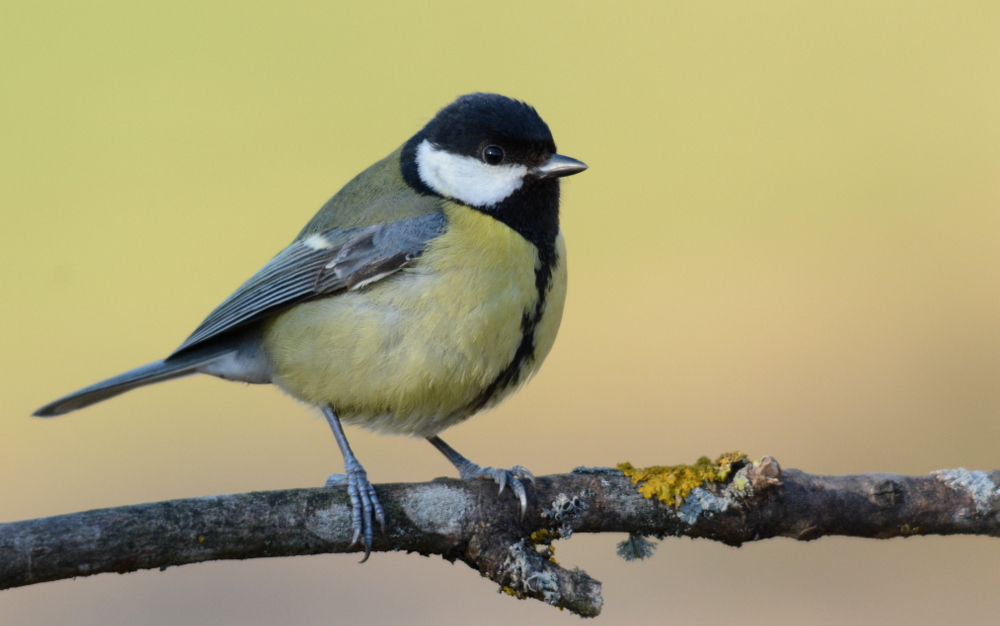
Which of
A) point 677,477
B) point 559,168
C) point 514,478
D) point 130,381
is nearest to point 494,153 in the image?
point 559,168

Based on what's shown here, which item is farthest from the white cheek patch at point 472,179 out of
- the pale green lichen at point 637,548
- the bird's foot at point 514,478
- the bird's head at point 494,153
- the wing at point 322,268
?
the pale green lichen at point 637,548

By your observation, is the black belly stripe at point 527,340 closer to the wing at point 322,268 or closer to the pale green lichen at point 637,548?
the wing at point 322,268

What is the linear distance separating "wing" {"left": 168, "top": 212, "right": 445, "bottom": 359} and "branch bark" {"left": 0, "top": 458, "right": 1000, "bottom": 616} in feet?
2.32

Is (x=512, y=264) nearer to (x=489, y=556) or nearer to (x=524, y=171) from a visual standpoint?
(x=524, y=171)

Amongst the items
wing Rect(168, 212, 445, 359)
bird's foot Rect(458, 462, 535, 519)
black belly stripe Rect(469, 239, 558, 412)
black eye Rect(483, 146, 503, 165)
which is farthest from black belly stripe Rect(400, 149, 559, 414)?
bird's foot Rect(458, 462, 535, 519)

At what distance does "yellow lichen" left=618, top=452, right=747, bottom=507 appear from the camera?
2096 mm

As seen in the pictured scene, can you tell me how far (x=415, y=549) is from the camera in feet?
6.74

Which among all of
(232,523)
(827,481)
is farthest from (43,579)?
(827,481)

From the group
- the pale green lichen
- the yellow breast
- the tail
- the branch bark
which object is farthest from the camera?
the tail

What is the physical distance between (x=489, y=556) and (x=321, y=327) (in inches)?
36.0

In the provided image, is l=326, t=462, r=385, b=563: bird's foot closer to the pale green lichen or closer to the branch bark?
the branch bark

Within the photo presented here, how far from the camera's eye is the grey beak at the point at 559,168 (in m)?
2.55

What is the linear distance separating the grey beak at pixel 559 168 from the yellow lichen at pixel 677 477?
35.5 inches

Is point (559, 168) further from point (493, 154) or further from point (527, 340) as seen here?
point (527, 340)
